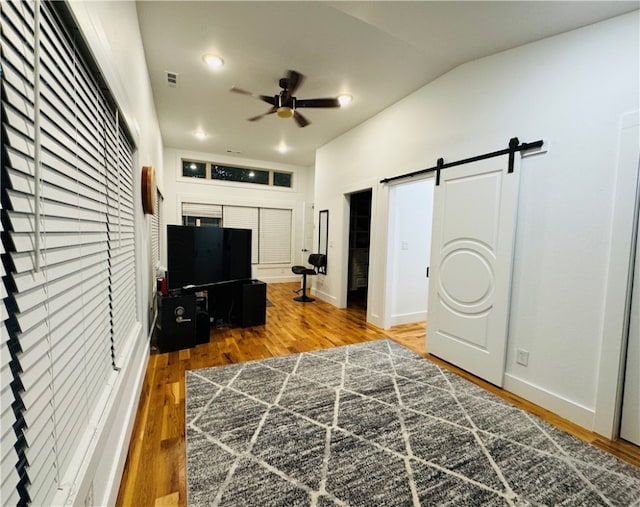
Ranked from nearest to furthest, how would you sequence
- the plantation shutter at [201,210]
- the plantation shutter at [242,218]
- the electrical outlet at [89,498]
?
the electrical outlet at [89,498], the plantation shutter at [201,210], the plantation shutter at [242,218]

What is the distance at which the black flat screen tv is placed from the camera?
3094mm

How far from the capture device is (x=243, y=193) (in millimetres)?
6758

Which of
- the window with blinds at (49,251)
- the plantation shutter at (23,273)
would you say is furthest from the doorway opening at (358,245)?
the plantation shutter at (23,273)

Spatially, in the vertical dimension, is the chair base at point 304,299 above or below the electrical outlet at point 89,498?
below

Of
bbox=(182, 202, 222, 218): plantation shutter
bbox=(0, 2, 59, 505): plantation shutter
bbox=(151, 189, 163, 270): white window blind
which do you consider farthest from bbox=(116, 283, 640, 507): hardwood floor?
bbox=(182, 202, 222, 218): plantation shutter

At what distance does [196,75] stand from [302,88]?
3.84 ft

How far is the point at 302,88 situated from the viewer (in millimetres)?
3326

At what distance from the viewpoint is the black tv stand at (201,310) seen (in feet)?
9.73

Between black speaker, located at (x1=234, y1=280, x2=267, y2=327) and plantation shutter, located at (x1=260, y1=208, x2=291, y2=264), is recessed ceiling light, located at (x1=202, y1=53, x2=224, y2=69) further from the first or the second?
plantation shutter, located at (x1=260, y1=208, x2=291, y2=264)

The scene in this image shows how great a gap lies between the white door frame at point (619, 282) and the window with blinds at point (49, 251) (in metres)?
2.88

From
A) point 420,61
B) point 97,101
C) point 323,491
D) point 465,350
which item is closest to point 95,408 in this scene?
point 323,491

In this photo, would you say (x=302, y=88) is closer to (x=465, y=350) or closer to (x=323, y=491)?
(x=465, y=350)

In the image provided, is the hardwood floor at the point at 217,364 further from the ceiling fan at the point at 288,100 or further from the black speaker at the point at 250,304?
the ceiling fan at the point at 288,100

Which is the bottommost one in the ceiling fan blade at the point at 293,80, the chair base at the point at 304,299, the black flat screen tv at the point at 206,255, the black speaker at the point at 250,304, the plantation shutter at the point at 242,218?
the chair base at the point at 304,299
